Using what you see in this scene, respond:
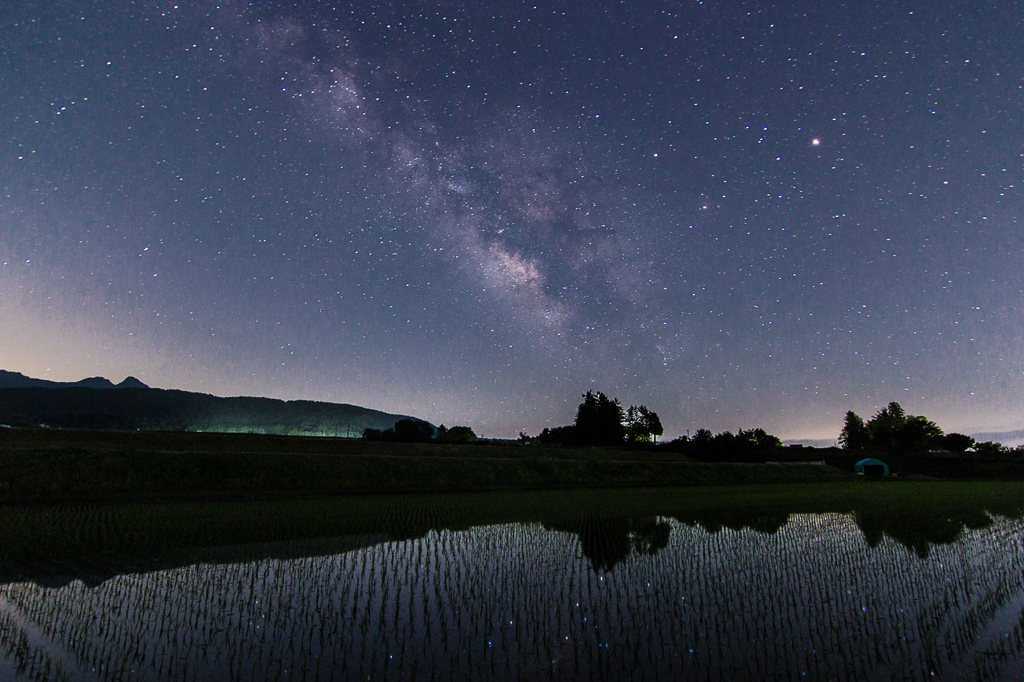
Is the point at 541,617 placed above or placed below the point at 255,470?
above

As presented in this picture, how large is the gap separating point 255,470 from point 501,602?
119ft

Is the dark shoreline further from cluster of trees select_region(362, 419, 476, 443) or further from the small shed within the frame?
cluster of trees select_region(362, 419, 476, 443)

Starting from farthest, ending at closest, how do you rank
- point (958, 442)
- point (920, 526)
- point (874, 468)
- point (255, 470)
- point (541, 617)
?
point (958, 442)
point (874, 468)
point (255, 470)
point (920, 526)
point (541, 617)

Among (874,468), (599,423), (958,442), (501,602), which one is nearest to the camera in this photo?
(501,602)

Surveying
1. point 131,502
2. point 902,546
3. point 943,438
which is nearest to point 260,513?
point 131,502

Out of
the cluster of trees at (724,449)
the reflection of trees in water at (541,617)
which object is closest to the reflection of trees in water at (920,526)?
the reflection of trees in water at (541,617)

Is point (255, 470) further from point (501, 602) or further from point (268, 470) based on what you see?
point (501, 602)

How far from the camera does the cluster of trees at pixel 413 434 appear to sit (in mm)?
107500

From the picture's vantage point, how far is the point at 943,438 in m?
163

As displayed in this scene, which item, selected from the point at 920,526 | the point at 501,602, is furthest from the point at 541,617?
the point at 920,526

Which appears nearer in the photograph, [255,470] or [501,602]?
[501,602]

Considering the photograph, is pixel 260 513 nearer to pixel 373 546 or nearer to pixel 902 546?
pixel 373 546

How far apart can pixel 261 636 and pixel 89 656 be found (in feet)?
8.72

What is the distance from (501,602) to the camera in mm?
11812
